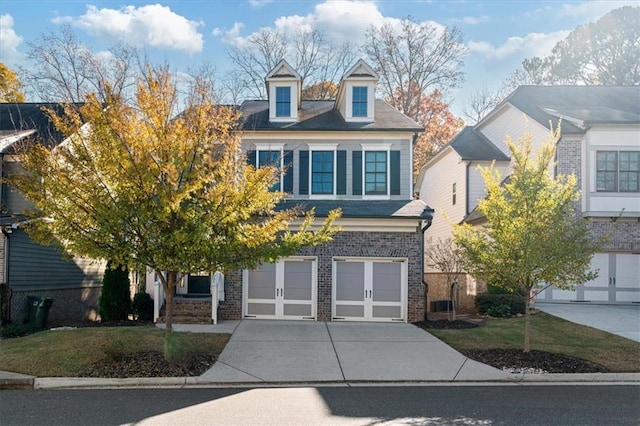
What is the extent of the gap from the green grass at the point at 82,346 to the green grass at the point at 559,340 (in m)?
6.24

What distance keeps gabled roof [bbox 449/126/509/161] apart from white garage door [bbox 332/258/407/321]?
8221 millimetres

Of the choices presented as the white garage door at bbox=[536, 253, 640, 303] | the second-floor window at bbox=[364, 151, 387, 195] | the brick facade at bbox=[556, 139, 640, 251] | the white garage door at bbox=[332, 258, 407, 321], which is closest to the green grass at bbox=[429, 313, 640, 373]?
the white garage door at bbox=[332, 258, 407, 321]

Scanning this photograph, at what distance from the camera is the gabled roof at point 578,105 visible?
59.8ft

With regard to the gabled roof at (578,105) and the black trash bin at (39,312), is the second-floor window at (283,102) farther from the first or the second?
the gabled roof at (578,105)

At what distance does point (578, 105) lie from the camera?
68.8 ft

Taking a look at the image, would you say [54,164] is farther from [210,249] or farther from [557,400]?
[557,400]

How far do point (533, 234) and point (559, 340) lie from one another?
3722 millimetres

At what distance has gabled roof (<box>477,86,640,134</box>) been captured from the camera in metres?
18.2

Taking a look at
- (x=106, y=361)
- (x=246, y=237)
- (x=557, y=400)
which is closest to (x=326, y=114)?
(x=246, y=237)

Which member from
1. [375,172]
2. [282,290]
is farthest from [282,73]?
[282,290]

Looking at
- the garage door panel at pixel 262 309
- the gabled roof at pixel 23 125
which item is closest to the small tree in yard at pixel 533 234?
the garage door panel at pixel 262 309

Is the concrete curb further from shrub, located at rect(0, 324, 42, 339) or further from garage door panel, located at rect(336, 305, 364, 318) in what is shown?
garage door panel, located at rect(336, 305, 364, 318)

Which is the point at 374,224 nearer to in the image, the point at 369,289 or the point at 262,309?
the point at 369,289

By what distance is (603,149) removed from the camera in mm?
17953
